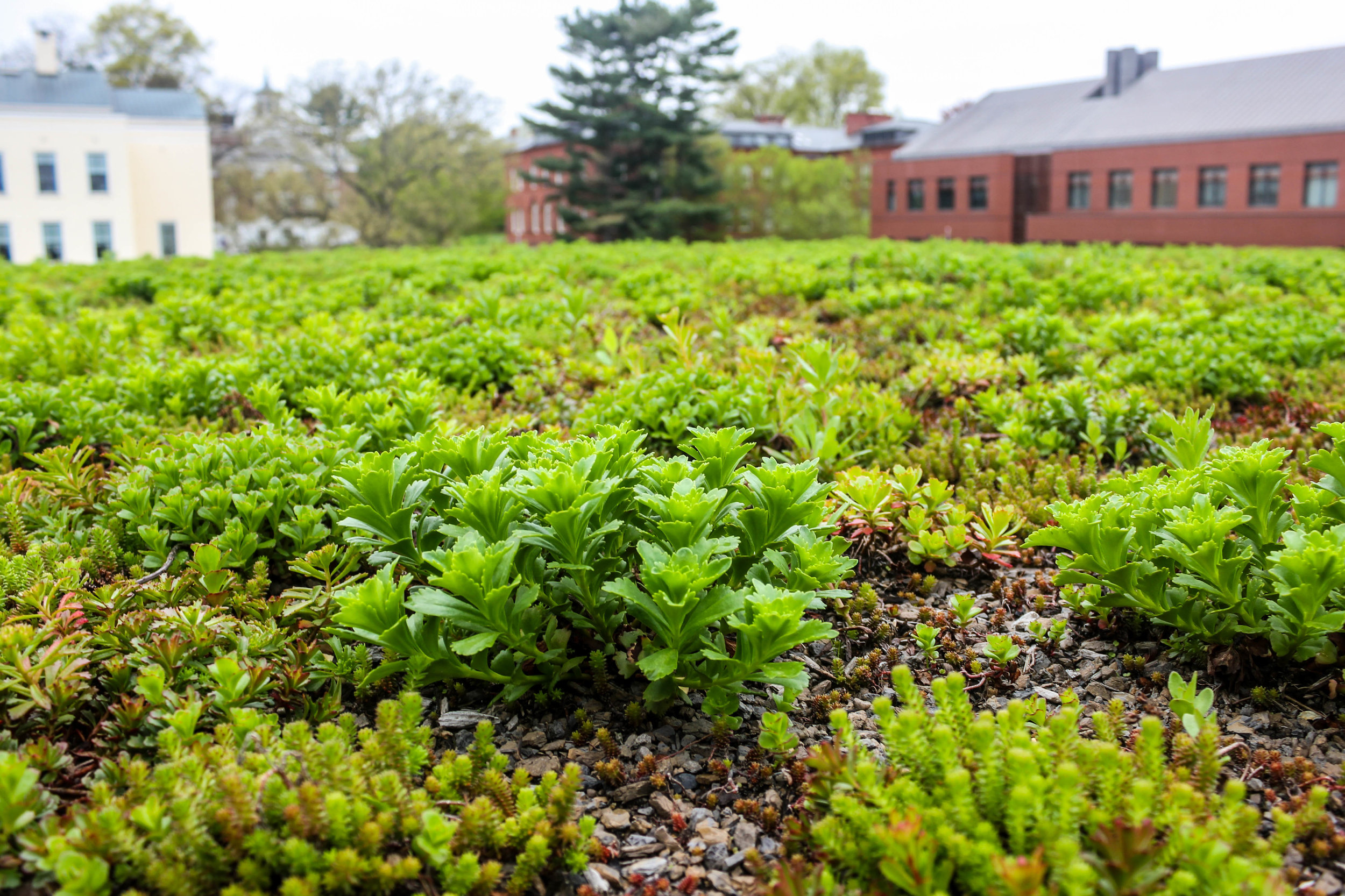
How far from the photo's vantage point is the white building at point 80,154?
43.5 metres

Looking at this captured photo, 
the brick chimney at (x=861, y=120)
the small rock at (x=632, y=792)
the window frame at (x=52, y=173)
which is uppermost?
the brick chimney at (x=861, y=120)

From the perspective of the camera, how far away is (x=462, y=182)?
51938 millimetres

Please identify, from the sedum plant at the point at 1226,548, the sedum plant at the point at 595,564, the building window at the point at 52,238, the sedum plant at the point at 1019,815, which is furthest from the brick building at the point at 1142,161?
the building window at the point at 52,238

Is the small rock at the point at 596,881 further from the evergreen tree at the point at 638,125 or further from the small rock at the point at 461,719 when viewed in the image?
the evergreen tree at the point at 638,125

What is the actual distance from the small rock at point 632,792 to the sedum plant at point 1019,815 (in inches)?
18.9

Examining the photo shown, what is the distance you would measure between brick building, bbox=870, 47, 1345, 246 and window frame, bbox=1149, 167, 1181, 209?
48mm

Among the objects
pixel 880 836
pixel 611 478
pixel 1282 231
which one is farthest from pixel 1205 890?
pixel 1282 231

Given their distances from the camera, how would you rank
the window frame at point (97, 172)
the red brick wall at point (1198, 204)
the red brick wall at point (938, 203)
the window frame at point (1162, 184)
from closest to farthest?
1. the red brick wall at point (1198, 204)
2. the window frame at point (1162, 184)
3. the red brick wall at point (938, 203)
4. the window frame at point (97, 172)

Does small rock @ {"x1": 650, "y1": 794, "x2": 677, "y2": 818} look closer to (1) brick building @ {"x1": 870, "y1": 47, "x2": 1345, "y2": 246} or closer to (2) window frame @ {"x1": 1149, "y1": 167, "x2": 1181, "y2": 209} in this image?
(1) brick building @ {"x1": 870, "y1": 47, "x2": 1345, "y2": 246}

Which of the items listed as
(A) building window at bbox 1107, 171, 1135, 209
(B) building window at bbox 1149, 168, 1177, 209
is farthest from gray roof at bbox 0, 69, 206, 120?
(B) building window at bbox 1149, 168, 1177, 209

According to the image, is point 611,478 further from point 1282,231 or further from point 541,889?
point 1282,231

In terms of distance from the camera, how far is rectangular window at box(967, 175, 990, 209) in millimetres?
43594

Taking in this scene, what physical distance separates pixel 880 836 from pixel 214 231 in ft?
186

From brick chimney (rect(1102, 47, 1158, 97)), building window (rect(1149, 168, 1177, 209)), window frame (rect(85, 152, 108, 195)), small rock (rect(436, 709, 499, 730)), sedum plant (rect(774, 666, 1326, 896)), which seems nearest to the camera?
sedum plant (rect(774, 666, 1326, 896))
